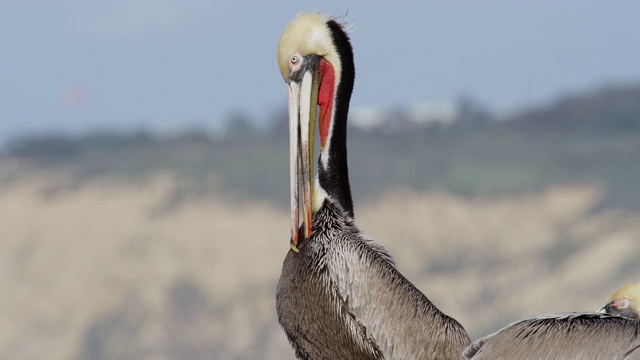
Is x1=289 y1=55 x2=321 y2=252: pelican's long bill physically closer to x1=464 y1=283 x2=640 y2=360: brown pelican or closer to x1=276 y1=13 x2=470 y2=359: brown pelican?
x1=276 y1=13 x2=470 y2=359: brown pelican

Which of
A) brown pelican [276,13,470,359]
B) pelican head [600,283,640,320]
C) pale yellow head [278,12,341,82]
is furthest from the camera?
pelican head [600,283,640,320]

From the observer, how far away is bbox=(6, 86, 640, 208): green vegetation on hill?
29984 millimetres

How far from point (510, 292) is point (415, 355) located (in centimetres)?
2145

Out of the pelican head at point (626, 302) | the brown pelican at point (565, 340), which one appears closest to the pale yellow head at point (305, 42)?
the brown pelican at point (565, 340)

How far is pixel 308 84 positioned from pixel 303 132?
200 millimetres

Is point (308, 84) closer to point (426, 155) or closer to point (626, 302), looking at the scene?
point (626, 302)

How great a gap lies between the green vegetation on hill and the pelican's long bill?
23271mm

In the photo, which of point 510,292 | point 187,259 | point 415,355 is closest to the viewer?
point 415,355

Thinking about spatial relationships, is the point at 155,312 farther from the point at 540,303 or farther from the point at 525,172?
the point at 525,172

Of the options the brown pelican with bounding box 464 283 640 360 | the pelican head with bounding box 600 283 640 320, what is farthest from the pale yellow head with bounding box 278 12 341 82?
the pelican head with bounding box 600 283 640 320

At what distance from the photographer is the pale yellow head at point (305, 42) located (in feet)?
17.1

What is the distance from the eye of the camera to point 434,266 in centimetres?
2728

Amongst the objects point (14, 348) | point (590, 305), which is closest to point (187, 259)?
point (14, 348)

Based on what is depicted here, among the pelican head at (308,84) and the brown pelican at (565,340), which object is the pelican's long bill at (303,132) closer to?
the pelican head at (308,84)
